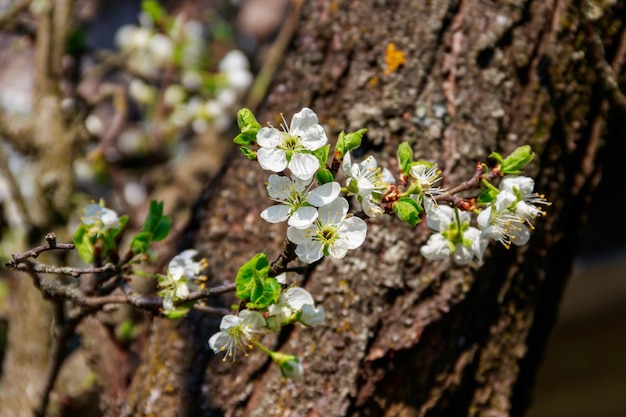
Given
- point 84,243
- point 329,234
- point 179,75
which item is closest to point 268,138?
point 329,234

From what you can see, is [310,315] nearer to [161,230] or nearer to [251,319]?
[251,319]

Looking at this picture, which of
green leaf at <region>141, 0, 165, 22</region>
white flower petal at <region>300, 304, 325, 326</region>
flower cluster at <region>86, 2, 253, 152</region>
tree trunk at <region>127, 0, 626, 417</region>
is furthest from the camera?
flower cluster at <region>86, 2, 253, 152</region>

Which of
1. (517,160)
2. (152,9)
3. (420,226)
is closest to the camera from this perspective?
(517,160)

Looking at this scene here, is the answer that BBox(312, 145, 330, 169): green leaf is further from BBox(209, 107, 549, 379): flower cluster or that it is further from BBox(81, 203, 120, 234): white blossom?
BBox(81, 203, 120, 234): white blossom

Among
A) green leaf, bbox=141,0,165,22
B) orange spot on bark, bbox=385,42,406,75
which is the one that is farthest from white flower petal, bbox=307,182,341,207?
green leaf, bbox=141,0,165,22

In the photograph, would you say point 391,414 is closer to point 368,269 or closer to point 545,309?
point 368,269

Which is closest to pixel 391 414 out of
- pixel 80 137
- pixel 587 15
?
pixel 587 15
